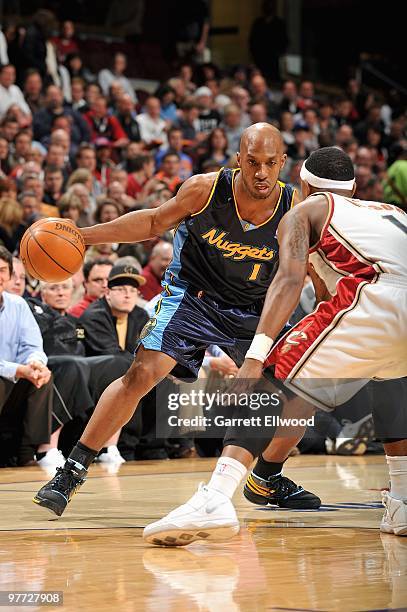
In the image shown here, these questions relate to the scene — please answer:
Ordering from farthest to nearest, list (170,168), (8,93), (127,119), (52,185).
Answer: (127,119) → (8,93) → (170,168) → (52,185)

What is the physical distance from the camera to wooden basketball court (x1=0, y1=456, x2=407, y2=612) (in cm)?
323

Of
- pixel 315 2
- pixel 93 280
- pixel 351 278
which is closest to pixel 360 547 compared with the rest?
pixel 351 278

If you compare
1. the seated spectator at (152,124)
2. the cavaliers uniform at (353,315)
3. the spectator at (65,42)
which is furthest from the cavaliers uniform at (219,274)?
the spectator at (65,42)

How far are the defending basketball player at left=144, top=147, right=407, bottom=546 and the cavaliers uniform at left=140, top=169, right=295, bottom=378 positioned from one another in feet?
3.00

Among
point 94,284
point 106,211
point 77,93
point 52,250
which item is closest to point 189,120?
point 77,93

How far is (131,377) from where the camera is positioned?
4.86 meters

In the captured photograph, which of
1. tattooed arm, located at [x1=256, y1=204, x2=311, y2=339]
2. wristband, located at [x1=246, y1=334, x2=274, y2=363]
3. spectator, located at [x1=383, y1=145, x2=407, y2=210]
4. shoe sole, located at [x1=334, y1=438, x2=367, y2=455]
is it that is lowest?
shoe sole, located at [x1=334, y1=438, x2=367, y2=455]

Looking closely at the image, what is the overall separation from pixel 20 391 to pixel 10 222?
2.50 metres

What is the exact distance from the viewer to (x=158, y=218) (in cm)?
514

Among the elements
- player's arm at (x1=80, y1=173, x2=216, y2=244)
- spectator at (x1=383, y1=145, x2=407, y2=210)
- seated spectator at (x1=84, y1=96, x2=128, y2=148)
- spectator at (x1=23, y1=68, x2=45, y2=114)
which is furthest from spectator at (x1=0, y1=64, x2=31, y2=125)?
player's arm at (x1=80, y1=173, x2=216, y2=244)

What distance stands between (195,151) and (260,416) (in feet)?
31.4

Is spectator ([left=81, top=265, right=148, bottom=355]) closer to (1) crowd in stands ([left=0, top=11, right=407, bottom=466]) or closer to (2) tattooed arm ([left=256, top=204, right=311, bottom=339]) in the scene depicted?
(1) crowd in stands ([left=0, top=11, right=407, bottom=466])

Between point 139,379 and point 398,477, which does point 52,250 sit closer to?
point 139,379

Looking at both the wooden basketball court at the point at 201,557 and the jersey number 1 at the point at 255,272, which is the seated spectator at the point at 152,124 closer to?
the wooden basketball court at the point at 201,557
